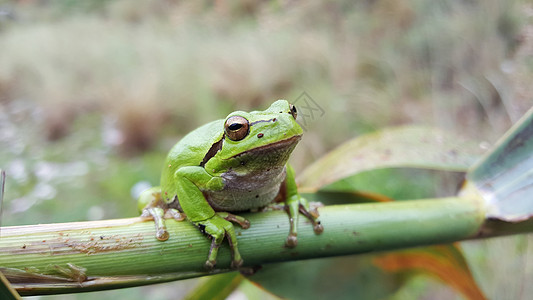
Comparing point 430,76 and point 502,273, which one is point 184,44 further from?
point 502,273

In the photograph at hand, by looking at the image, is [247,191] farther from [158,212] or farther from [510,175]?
[510,175]

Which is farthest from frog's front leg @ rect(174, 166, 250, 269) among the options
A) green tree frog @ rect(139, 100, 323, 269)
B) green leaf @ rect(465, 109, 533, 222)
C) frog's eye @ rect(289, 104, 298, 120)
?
green leaf @ rect(465, 109, 533, 222)

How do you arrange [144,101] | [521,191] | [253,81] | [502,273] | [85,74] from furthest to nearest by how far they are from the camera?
1. [85,74]
2. [144,101]
3. [253,81]
4. [502,273]
5. [521,191]

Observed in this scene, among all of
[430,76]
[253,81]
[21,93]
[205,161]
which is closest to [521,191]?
[205,161]

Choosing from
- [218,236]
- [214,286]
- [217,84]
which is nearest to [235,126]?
[218,236]

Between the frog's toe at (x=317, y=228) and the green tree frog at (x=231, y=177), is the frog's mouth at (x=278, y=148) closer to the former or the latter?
the green tree frog at (x=231, y=177)

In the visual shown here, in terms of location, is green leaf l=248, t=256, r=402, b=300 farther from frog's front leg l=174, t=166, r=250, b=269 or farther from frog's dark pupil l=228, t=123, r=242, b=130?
frog's dark pupil l=228, t=123, r=242, b=130
